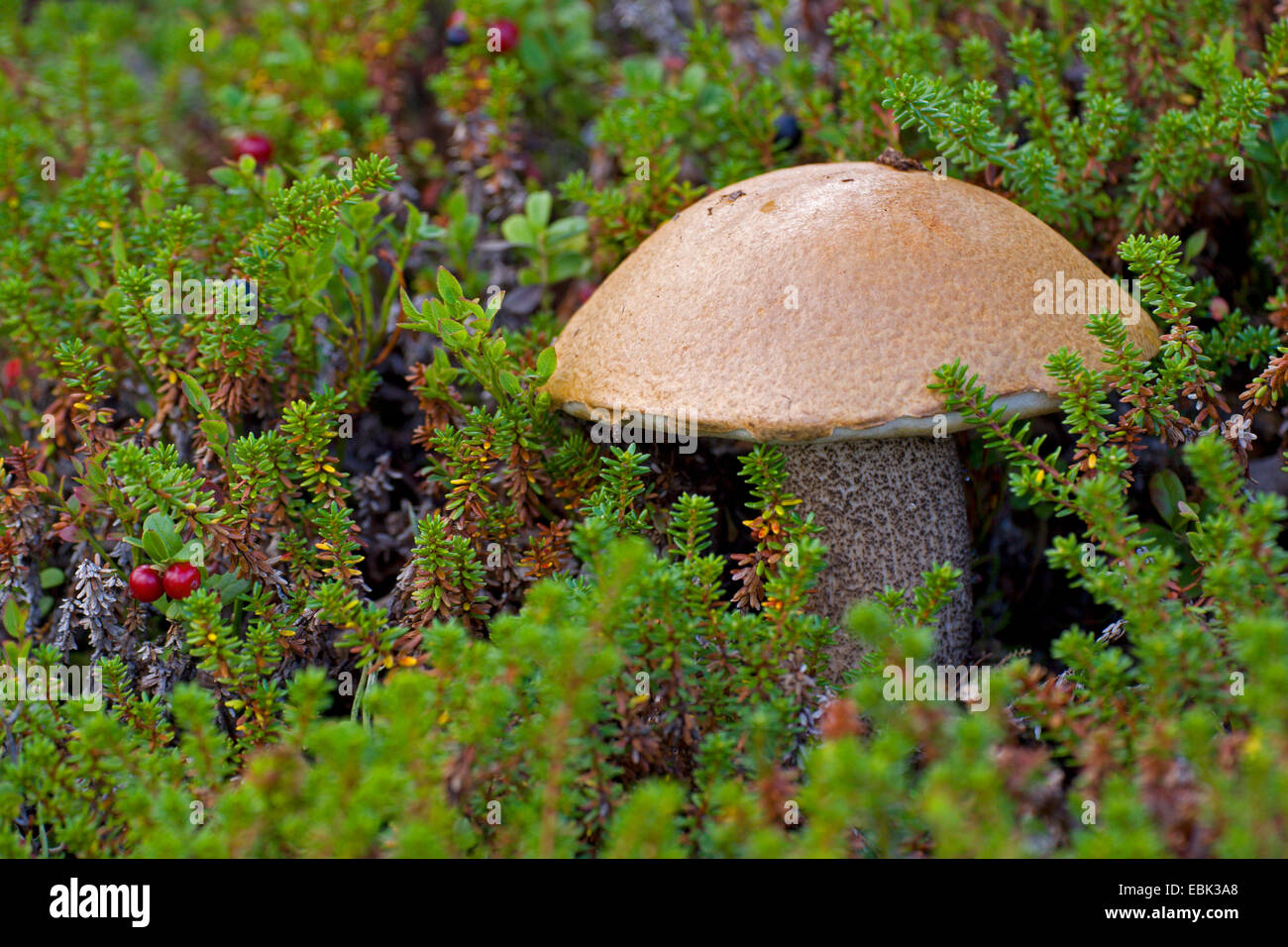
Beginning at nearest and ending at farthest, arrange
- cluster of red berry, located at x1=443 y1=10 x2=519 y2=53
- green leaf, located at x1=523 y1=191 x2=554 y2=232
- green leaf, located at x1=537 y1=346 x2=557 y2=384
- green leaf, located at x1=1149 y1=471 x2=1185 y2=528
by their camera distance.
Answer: green leaf, located at x1=537 y1=346 x2=557 y2=384 → green leaf, located at x1=1149 y1=471 x2=1185 y2=528 → green leaf, located at x1=523 y1=191 x2=554 y2=232 → cluster of red berry, located at x1=443 y1=10 x2=519 y2=53

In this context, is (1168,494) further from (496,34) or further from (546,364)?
(496,34)

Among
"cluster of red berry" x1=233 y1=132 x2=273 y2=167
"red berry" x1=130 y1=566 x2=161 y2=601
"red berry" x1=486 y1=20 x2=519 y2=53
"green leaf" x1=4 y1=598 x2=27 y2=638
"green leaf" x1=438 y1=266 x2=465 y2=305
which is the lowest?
"green leaf" x1=4 y1=598 x2=27 y2=638

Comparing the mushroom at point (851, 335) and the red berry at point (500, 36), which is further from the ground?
the red berry at point (500, 36)

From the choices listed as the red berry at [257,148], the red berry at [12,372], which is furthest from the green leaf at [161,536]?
the red berry at [257,148]

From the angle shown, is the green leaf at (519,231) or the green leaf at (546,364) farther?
the green leaf at (519,231)

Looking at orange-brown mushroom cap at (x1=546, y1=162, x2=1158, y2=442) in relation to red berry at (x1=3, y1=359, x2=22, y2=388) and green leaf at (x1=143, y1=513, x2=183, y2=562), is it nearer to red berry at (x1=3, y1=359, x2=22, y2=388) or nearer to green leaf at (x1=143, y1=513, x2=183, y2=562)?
green leaf at (x1=143, y1=513, x2=183, y2=562)

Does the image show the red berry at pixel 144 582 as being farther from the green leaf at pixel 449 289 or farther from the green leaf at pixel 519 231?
the green leaf at pixel 519 231

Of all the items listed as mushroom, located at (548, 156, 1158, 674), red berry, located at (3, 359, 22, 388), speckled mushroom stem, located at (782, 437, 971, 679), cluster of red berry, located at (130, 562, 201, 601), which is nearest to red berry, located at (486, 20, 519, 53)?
mushroom, located at (548, 156, 1158, 674)

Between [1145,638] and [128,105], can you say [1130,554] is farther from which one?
[128,105]
